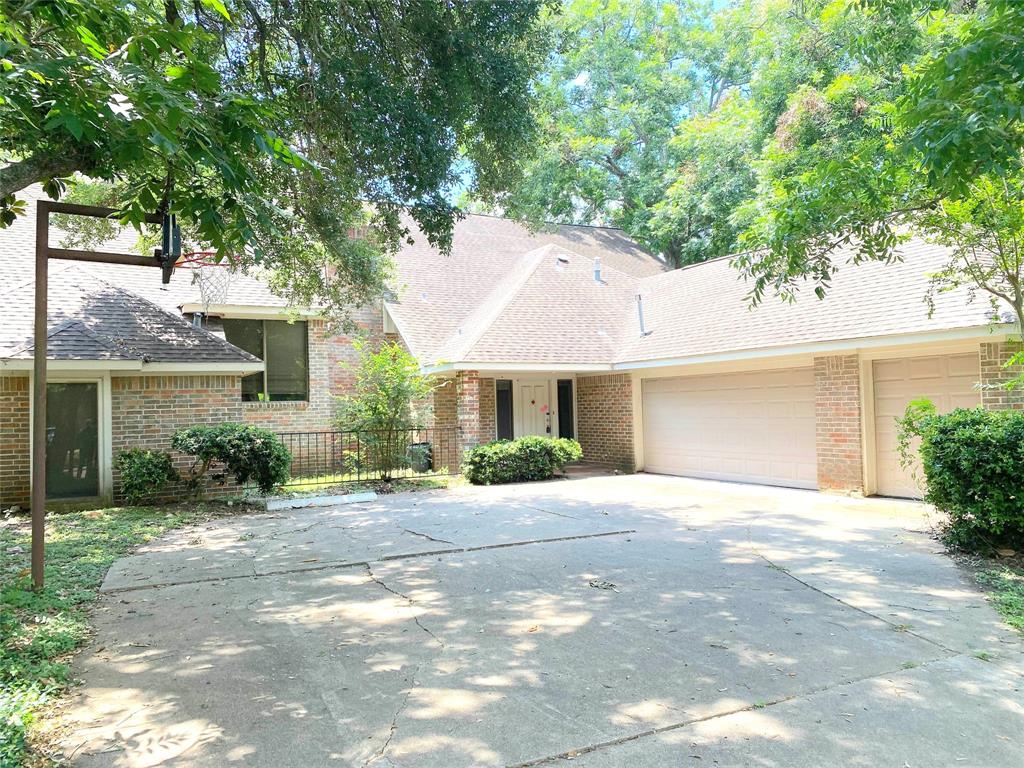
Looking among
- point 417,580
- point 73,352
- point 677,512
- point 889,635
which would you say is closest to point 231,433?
point 73,352

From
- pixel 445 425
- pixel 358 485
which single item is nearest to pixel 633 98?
pixel 445 425

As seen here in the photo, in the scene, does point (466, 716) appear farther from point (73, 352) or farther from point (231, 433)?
point (73, 352)

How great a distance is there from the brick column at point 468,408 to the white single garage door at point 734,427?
419cm

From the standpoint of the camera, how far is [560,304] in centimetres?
1666

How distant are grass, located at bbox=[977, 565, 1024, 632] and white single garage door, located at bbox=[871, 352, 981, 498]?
3.66m

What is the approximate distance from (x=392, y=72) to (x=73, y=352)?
6.64m

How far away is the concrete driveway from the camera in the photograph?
10.6 ft

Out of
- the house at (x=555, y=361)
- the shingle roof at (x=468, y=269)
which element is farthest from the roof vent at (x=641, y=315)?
the shingle roof at (x=468, y=269)

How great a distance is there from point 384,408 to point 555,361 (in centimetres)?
391

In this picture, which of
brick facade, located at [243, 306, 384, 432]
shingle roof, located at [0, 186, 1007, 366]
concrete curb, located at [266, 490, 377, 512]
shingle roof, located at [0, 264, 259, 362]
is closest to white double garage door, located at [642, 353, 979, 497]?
shingle roof, located at [0, 186, 1007, 366]

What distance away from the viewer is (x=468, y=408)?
13.9 metres

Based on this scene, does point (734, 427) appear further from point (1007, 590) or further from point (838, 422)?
point (1007, 590)

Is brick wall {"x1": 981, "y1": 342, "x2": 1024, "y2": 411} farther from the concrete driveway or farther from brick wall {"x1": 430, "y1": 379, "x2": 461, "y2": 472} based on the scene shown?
brick wall {"x1": 430, "y1": 379, "x2": 461, "y2": 472}

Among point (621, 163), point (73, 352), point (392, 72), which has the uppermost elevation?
point (621, 163)
